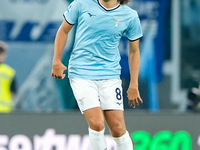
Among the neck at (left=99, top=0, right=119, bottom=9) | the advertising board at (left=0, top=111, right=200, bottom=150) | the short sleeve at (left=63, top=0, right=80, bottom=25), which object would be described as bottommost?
the advertising board at (left=0, top=111, right=200, bottom=150)

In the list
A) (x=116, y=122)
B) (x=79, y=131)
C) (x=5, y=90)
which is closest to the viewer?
(x=116, y=122)

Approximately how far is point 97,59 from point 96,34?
8.9 inches

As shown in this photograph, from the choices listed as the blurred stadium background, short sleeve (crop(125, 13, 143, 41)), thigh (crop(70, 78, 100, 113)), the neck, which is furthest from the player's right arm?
the blurred stadium background

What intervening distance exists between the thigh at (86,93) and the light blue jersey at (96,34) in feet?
0.18

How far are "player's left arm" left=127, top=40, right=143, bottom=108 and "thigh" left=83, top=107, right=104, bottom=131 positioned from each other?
382mm

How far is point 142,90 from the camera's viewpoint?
9.50m

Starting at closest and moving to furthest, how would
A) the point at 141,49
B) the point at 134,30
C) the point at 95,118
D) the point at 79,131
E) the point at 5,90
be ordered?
the point at 95,118 → the point at 134,30 → the point at 79,131 → the point at 5,90 → the point at 141,49

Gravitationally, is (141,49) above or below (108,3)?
below

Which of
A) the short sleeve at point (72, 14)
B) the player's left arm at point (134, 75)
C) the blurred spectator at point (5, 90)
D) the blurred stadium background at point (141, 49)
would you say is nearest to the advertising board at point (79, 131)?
the blurred spectator at point (5, 90)

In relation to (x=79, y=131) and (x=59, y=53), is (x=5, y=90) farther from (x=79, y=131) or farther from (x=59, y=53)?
(x=59, y=53)

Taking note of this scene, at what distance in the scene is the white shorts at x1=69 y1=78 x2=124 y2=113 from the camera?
4.48 meters

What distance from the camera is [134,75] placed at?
4.70 metres

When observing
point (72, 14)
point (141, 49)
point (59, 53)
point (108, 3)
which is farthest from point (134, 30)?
point (141, 49)

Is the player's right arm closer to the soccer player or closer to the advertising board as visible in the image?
the soccer player
